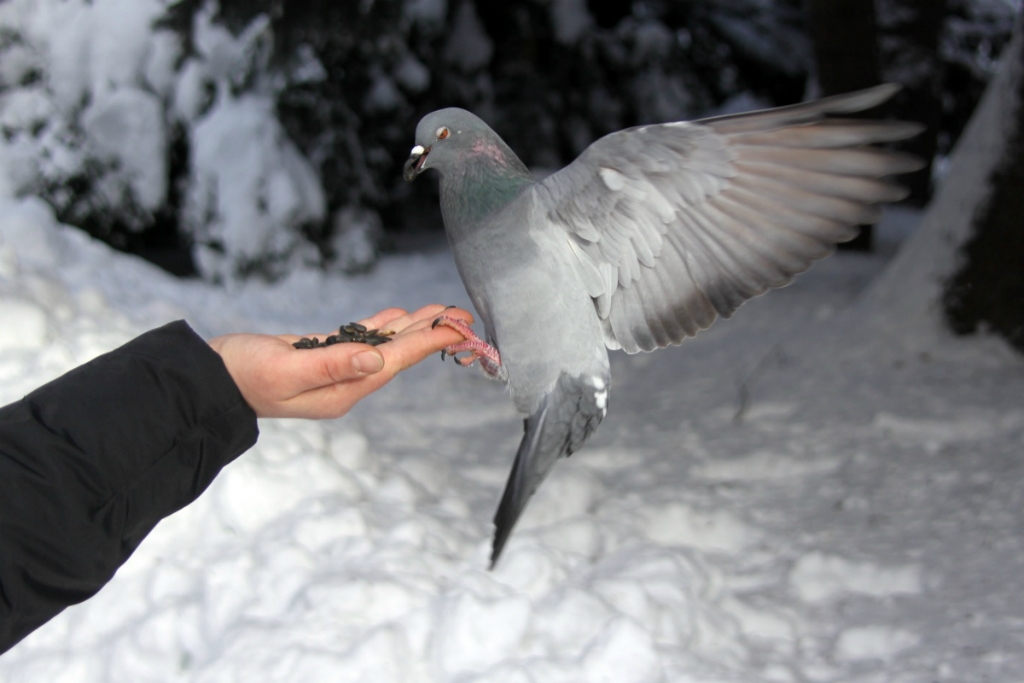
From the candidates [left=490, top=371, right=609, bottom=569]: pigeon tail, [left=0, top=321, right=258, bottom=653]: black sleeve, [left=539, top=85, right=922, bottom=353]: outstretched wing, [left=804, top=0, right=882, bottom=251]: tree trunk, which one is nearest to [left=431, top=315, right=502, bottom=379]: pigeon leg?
[left=490, top=371, right=609, bottom=569]: pigeon tail

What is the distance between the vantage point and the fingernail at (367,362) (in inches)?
58.4

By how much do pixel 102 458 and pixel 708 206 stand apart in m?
1.07

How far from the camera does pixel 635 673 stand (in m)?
2.00

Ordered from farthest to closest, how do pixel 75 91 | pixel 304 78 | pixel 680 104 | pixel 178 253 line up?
1. pixel 680 104
2. pixel 178 253
3. pixel 304 78
4. pixel 75 91

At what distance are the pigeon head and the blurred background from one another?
189 centimetres

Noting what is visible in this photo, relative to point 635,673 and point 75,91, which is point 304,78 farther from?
point 635,673

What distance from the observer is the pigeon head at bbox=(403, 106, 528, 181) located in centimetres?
158

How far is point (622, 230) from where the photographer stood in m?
1.55

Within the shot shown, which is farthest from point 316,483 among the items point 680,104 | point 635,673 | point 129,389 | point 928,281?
point 680,104

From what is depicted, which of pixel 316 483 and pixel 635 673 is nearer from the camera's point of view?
pixel 635 673

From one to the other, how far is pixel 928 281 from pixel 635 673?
2363 millimetres

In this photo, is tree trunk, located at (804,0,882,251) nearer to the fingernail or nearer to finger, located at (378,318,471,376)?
finger, located at (378,318,471,376)

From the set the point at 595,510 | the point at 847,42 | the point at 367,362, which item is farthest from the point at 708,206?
the point at 847,42

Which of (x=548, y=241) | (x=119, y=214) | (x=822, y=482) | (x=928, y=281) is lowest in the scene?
(x=822, y=482)
